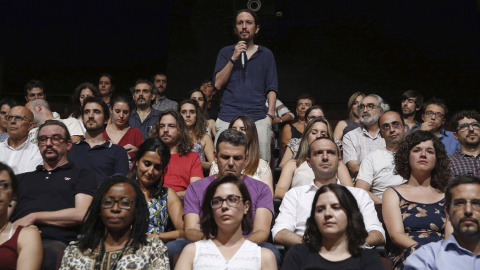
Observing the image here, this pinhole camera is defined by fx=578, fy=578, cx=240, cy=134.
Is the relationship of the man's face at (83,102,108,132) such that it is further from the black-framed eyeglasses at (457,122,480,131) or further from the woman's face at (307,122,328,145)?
the black-framed eyeglasses at (457,122,480,131)

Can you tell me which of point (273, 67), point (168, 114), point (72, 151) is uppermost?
point (273, 67)

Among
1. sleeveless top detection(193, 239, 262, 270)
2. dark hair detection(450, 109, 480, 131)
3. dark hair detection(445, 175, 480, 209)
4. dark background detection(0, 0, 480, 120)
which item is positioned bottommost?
sleeveless top detection(193, 239, 262, 270)

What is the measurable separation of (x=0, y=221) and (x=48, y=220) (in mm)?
375

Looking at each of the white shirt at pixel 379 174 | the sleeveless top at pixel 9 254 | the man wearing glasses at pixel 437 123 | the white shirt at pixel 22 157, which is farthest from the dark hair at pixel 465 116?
the sleeveless top at pixel 9 254

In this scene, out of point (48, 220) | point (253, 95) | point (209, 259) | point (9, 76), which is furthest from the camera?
point (9, 76)

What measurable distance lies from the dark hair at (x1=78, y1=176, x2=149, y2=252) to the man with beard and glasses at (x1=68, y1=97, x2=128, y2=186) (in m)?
1.16

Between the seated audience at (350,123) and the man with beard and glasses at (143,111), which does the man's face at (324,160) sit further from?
the man with beard and glasses at (143,111)

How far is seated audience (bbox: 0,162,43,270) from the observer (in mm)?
2488

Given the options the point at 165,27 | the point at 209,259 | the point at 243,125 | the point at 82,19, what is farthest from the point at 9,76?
the point at 209,259

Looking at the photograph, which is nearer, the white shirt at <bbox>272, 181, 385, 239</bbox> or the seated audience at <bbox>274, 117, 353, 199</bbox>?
the white shirt at <bbox>272, 181, 385, 239</bbox>

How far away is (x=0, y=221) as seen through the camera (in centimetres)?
257

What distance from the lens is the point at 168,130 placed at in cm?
407

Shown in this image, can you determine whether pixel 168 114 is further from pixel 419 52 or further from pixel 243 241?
pixel 419 52

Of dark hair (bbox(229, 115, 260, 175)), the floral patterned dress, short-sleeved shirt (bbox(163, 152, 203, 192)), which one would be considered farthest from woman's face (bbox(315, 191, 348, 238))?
short-sleeved shirt (bbox(163, 152, 203, 192))
